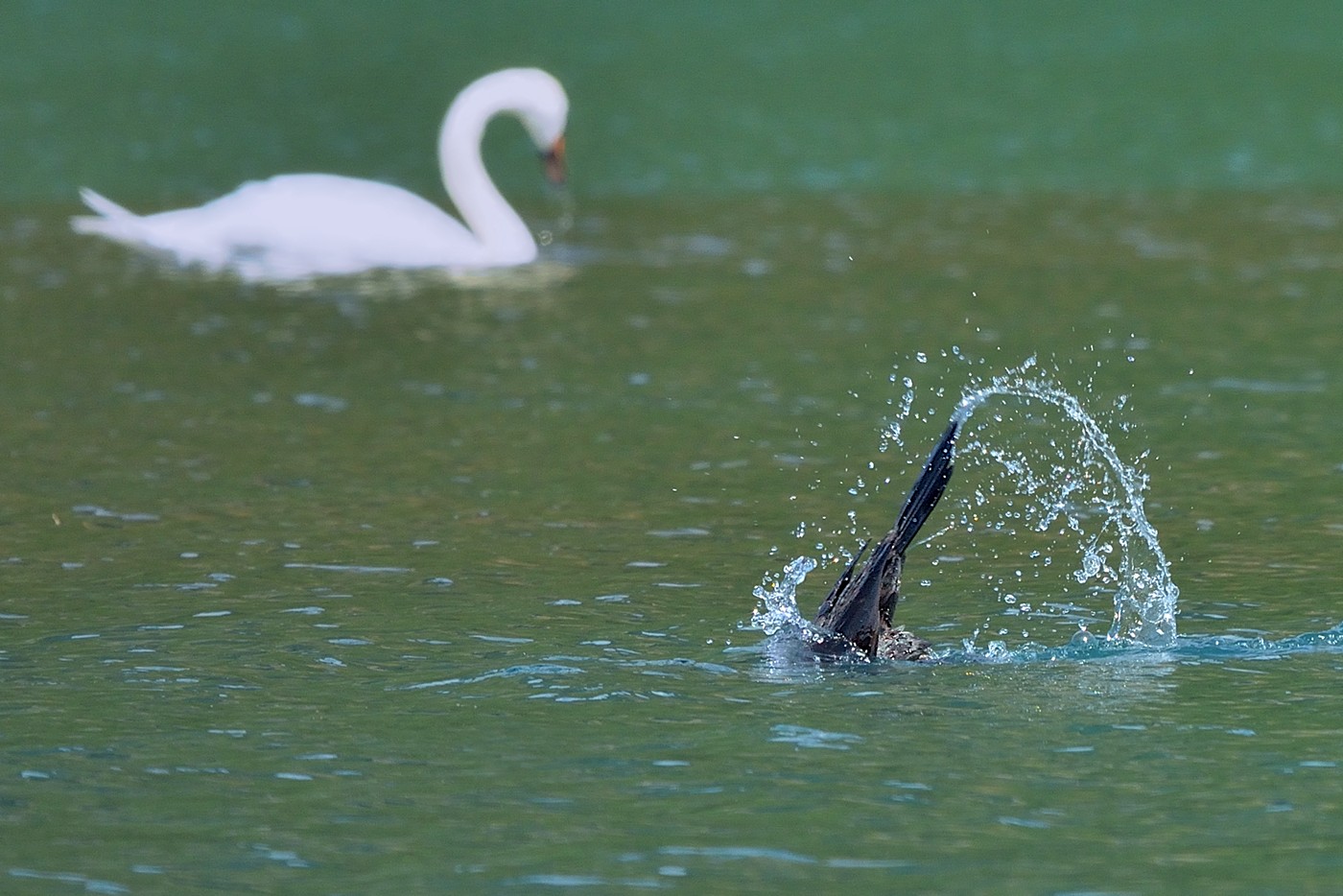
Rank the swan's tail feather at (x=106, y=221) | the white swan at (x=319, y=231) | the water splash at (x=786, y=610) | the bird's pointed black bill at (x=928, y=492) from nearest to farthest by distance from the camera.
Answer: the bird's pointed black bill at (x=928, y=492) < the water splash at (x=786, y=610) < the white swan at (x=319, y=231) < the swan's tail feather at (x=106, y=221)

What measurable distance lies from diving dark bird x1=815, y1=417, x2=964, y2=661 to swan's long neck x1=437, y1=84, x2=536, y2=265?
13.2 metres

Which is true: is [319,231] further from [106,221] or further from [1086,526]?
[1086,526]

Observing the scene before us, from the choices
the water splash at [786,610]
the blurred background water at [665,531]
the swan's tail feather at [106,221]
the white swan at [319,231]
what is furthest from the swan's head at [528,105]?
the water splash at [786,610]

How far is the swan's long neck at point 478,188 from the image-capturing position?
867 inches

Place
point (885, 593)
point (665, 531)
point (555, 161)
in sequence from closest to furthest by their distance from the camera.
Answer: point (885, 593) → point (665, 531) → point (555, 161)

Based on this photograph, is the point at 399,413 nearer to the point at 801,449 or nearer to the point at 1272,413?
the point at 801,449

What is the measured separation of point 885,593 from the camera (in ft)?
29.0

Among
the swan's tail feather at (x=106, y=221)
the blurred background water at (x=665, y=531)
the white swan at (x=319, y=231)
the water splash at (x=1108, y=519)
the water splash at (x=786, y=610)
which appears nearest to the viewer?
the blurred background water at (x=665, y=531)

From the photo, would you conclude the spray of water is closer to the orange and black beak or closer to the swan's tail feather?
Answer: the orange and black beak

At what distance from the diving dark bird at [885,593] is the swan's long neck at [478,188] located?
13167mm

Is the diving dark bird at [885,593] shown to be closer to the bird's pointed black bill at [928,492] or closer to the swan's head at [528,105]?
the bird's pointed black bill at [928,492]

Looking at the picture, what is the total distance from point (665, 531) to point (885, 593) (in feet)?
9.82

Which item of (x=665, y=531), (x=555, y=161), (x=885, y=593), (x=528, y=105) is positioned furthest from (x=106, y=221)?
(x=885, y=593)

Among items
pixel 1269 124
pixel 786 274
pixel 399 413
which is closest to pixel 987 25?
pixel 1269 124
